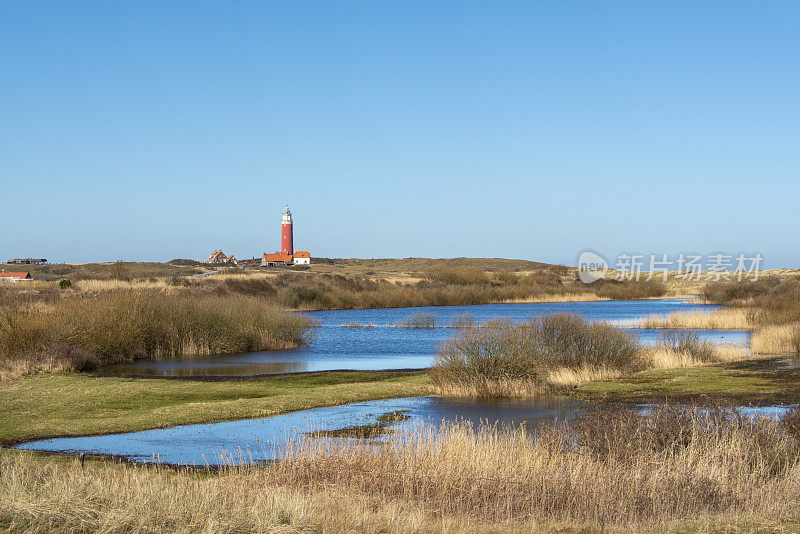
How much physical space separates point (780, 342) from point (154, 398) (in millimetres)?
22384

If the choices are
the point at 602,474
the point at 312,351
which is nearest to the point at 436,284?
the point at 312,351

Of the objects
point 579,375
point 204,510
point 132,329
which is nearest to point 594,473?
point 204,510

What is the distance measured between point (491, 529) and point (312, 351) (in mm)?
29004

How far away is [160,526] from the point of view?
7.46 metres

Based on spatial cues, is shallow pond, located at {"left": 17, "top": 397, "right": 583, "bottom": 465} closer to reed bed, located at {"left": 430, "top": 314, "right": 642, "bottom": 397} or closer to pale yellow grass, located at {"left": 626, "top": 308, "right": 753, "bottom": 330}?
reed bed, located at {"left": 430, "top": 314, "right": 642, "bottom": 397}

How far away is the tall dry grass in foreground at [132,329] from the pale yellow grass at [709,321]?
19.2 m

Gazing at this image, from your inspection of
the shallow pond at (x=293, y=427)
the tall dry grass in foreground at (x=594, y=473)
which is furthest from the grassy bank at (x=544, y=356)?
the tall dry grass in foreground at (x=594, y=473)

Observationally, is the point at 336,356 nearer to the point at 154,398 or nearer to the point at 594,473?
the point at 154,398

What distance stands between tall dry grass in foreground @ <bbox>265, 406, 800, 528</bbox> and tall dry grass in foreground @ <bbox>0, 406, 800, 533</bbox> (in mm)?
22

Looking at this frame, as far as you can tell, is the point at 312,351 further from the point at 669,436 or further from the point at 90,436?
the point at 669,436

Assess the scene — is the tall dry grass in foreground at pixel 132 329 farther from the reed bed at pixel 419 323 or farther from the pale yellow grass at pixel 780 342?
the pale yellow grass at pixel 780 342

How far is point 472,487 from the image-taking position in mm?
9570

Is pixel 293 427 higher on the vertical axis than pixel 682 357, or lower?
lower

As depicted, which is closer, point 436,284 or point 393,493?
point 393,493
